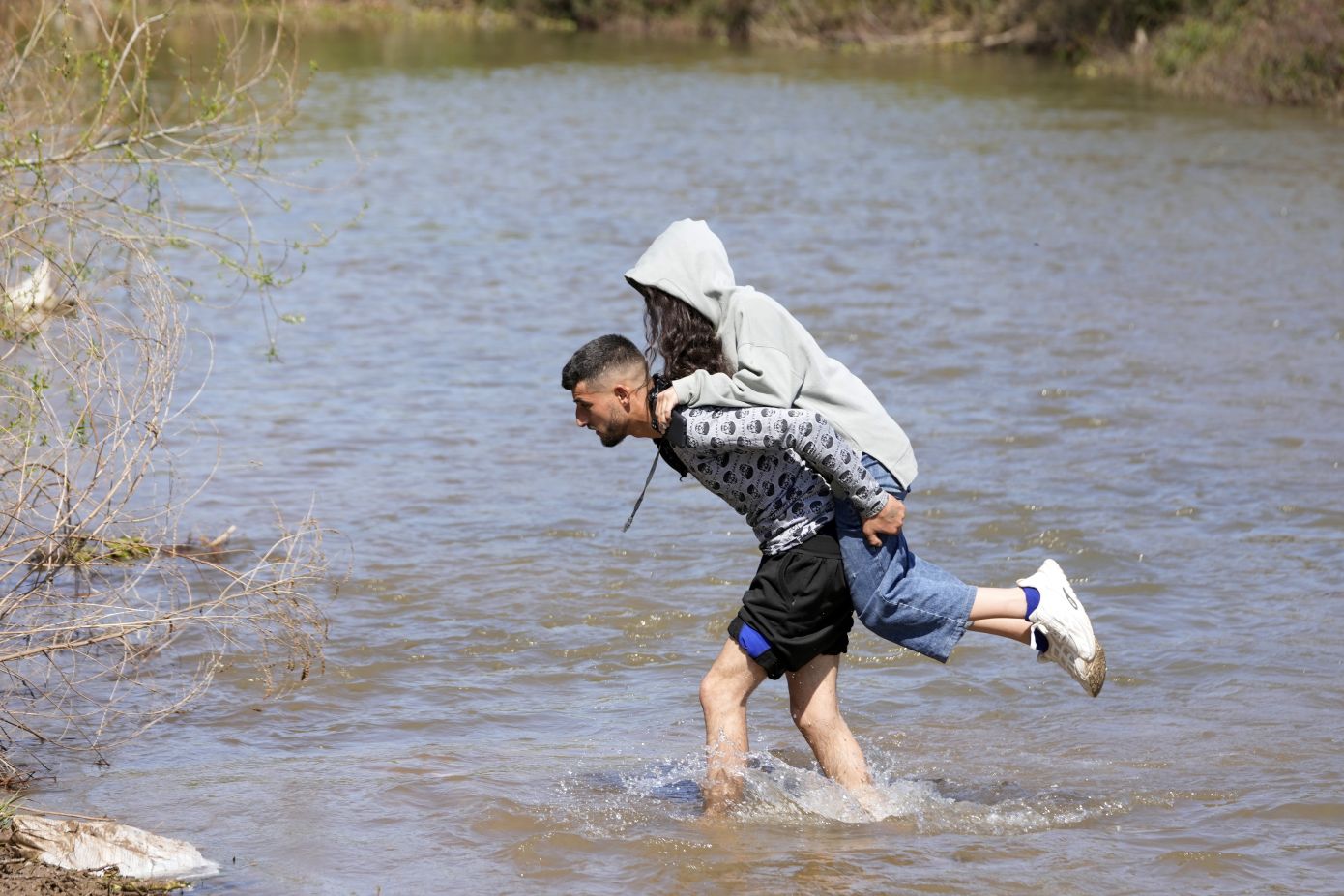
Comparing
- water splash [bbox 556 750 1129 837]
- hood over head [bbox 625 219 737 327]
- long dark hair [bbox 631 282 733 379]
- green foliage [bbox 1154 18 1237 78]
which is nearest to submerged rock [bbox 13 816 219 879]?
water splash [bbox 556 750 1129 837]

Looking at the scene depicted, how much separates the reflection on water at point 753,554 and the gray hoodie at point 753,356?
1147mm

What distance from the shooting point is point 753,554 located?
7.86 m

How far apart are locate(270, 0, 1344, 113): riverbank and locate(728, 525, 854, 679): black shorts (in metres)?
4.57

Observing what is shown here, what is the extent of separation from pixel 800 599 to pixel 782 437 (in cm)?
53

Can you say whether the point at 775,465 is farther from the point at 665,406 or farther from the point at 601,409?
the point at 601,409

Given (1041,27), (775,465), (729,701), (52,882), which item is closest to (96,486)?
(52,882)

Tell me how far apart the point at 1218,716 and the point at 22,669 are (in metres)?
4.18

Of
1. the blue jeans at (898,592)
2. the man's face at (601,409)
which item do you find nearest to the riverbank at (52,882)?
the man's face at (601,409)

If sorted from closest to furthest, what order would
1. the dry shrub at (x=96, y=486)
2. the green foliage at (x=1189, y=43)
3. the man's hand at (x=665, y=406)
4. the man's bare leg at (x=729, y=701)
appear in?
the man's hand at (x=665, y=406) < the man's bare leg at (x=729, y=701) < the dry shrub at (x=96, y=486) < the green foliage at (x=1189, y=43)

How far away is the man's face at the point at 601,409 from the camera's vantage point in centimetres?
443

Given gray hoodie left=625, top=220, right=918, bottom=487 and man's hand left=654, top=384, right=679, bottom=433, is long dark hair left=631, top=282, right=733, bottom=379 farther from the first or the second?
man's hand left=654, top=384, right=679, bottom=433

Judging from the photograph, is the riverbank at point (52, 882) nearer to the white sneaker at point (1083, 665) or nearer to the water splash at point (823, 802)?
the water splash at point (823, 802)

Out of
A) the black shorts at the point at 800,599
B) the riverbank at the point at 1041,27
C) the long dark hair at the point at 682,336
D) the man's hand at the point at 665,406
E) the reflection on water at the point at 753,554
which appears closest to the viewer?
the man's hand at the point at 665,406

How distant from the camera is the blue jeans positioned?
15.0 ft
